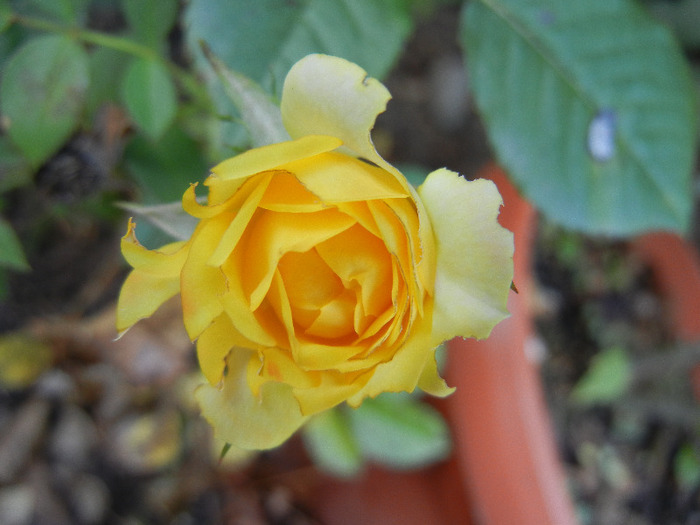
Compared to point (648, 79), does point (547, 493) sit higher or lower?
lower

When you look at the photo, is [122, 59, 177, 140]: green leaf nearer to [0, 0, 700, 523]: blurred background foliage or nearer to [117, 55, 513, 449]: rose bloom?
[0, 0, 700, 523]: blurred background foliage

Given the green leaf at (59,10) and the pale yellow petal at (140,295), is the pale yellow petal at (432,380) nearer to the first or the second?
the pale yellow petal at (140,295)

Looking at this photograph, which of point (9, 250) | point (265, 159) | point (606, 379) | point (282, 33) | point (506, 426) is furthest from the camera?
point (606, 379)

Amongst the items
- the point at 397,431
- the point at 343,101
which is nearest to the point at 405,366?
the point at 343,101

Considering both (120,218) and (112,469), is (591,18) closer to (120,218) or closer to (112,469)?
(120,218)

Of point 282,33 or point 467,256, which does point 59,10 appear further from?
point 467,256

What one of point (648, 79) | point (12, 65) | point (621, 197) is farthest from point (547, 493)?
point (12, 65)
